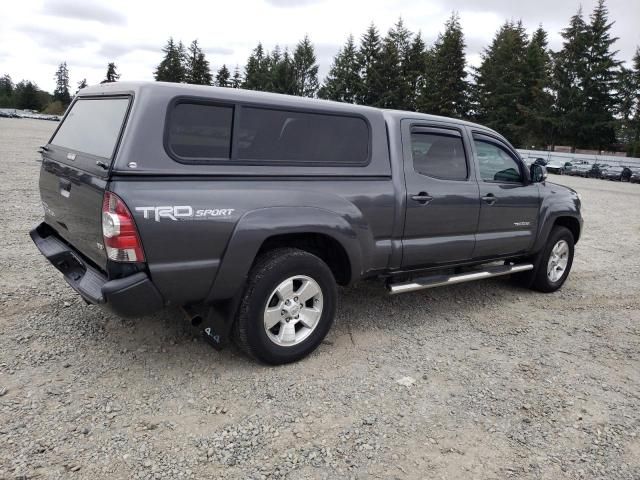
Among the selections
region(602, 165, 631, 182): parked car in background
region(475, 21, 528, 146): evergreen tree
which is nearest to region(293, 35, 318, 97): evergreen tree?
region(475, 21, 528, 146): evergreen tree

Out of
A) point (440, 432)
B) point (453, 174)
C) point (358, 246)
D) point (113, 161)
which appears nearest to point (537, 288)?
point (453, 174)

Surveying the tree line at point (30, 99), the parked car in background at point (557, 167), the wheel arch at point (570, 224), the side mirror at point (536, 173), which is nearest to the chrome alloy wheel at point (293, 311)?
the side mirror at point (536, 173)

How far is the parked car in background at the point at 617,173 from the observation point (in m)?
35.2

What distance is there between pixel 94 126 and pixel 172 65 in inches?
3117

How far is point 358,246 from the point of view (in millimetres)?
3951

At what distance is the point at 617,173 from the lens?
A: 3572 centimetres

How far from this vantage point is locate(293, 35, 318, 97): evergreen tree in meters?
72.5

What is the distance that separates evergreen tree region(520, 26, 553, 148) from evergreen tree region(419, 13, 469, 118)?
7.07m

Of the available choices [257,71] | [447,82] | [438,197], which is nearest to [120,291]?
[438,197]

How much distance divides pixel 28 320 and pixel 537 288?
5.13 m

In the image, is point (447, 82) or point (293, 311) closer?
point (293, 311)

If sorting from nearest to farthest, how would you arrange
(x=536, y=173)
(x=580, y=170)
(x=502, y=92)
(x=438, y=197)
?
1. (x=438, y=197)
2. (x=536, y=173)
3. (x=580, y=170)
4. (x=502, y=92)

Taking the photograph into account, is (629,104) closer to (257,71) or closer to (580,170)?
(580,170)

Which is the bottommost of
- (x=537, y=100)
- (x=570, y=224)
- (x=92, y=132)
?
(x=570, y=224)
